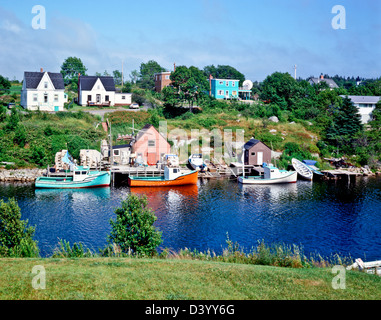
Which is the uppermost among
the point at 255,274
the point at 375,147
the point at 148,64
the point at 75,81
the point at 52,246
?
the point at 148,64

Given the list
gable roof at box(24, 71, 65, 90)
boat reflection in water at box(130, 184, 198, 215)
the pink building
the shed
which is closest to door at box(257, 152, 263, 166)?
the shed

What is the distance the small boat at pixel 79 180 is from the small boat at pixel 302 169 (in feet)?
78.6

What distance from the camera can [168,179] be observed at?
152ft

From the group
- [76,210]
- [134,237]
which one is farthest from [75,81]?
[134,237]

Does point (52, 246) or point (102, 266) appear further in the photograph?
point (52, 246)

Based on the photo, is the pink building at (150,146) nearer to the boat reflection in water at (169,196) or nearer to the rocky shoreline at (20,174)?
the boat reflection in water at (169,196)

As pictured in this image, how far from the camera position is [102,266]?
16.5 m

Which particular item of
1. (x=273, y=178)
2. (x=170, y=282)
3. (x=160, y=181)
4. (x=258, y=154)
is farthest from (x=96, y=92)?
(x=170, y=282)

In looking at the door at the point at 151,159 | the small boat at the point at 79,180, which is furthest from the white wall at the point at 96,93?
the small boat at the point at 79,180

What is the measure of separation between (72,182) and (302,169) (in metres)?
28.6

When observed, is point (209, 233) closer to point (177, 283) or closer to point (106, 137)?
point (177, 283)

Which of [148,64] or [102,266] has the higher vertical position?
[148,64]

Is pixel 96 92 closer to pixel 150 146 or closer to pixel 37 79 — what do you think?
pixel 37 79

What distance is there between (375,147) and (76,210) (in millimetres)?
45238
